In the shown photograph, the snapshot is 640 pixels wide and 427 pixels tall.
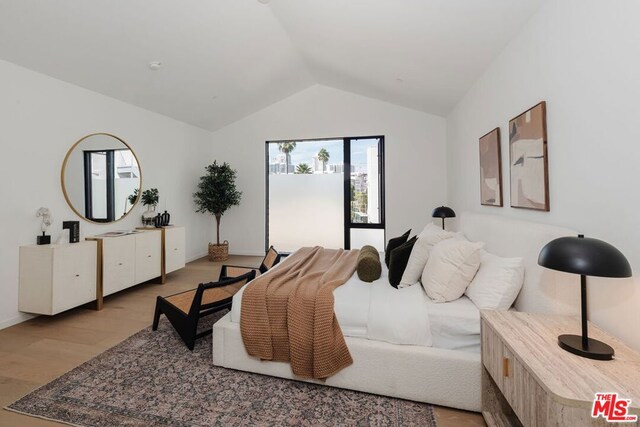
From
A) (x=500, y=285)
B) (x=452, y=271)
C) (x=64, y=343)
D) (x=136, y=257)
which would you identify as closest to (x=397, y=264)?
(x=452, y=271)

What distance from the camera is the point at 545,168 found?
1816mm

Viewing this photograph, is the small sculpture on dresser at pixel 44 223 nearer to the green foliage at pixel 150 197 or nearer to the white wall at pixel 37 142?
the white wall at pixel 37 142

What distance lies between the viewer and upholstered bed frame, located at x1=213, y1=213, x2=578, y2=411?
1579 mm

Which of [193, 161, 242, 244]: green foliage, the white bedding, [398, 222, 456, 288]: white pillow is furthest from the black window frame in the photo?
[398, 222, 456, 288]: white pillow

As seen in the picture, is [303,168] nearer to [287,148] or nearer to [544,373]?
[287,148]

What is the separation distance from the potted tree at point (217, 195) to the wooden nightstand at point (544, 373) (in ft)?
15.8

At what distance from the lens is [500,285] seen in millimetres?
1735

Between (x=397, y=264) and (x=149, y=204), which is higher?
(x=149, y=204)

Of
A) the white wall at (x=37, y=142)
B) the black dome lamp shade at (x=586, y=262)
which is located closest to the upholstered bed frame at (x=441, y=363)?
the black dome lamp shade at (x=586, y=262)

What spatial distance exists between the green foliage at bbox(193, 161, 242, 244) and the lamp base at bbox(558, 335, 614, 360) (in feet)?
16.9

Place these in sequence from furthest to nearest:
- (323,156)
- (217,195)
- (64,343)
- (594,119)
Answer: (323,156) < (217,195) < (64,343) < (594,119)

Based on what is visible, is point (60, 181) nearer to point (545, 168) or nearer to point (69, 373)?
point (69, 373)

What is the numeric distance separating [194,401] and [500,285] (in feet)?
6.57

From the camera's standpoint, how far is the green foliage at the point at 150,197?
426cm
